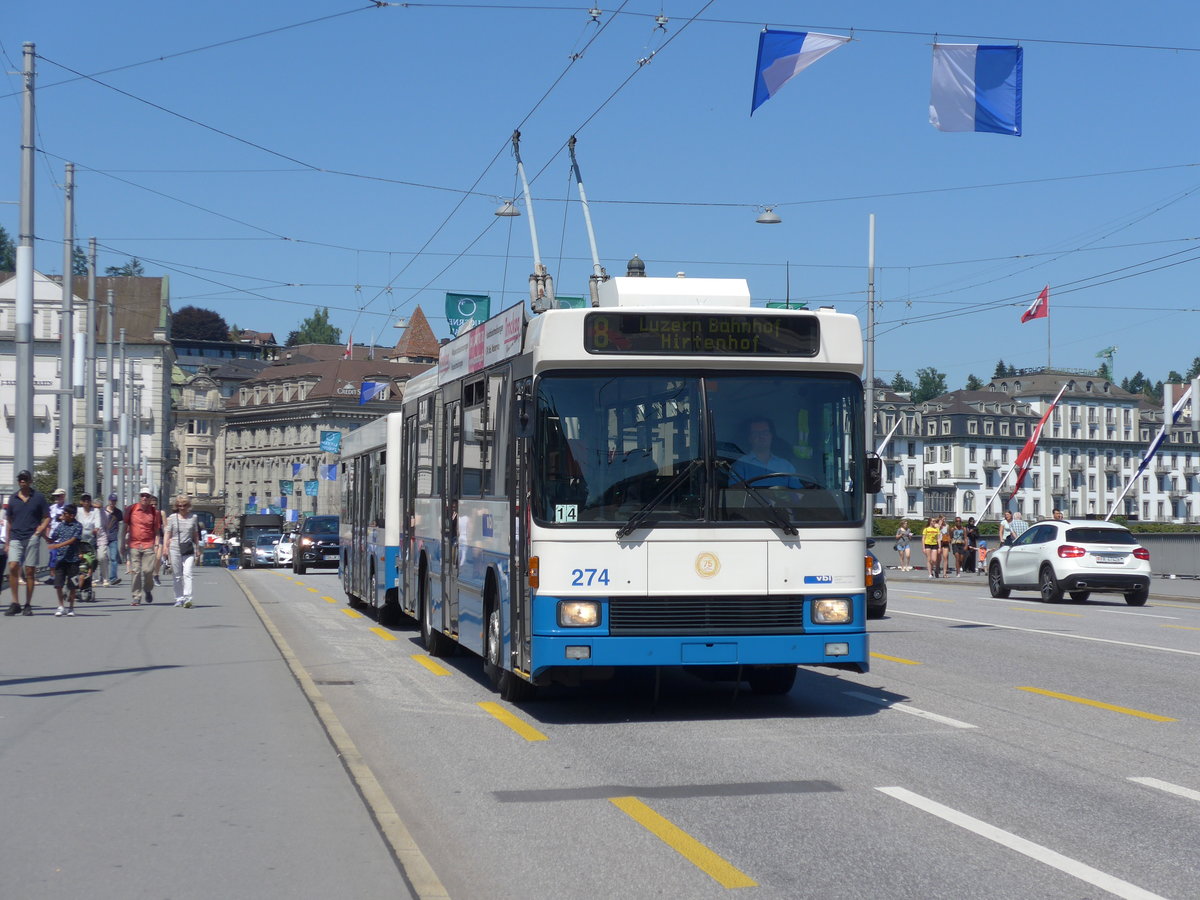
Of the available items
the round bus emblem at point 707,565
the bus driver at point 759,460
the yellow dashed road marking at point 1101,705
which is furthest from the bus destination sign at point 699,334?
the yellow dashed road marking at point 1101,705

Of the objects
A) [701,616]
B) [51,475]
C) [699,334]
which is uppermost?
[51,475]

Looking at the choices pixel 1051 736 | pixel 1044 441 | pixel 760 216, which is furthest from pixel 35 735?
pixel 1044 441

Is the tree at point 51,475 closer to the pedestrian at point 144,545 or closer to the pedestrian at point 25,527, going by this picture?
the pedestrian at point 144,545

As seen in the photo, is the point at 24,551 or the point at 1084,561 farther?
the point at 1084,561

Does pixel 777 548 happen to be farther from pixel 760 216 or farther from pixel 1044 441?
pixel 1044 441

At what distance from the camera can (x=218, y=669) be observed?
48.4 feet

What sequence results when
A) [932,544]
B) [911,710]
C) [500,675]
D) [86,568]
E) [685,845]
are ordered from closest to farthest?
[685,845] → [911,710] → [500,675] → [86,568] → [932,544]

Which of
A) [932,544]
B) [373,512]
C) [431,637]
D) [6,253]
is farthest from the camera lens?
[6,253]

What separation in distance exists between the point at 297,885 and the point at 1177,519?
555 ft

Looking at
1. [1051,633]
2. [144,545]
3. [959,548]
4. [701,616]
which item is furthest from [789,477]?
[959,548]

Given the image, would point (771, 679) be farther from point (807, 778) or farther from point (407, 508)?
point (407, 508)

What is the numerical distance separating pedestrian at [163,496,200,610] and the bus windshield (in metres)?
15.1

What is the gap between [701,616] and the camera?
11.3 metres

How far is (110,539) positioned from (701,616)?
2371 centimetres
